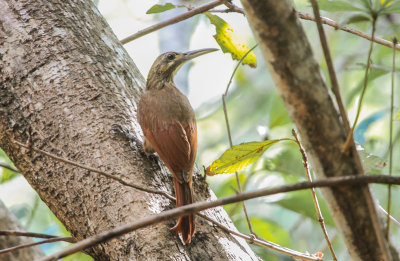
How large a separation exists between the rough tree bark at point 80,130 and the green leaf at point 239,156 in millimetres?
241

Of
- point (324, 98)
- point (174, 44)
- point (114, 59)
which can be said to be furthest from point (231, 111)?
point (324, 98)

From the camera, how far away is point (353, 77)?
20.8ft

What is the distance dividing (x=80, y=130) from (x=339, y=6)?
1.23m

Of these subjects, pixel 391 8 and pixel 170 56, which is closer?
pixel 391 8

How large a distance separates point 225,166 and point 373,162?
24.0 inches

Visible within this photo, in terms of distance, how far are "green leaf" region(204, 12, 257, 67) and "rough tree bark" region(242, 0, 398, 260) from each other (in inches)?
49.7

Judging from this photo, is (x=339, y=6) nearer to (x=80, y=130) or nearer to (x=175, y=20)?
(x=80, y=130)

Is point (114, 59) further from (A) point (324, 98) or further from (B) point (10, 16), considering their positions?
(A) point (324, 98)

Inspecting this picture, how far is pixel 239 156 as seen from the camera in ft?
6.61

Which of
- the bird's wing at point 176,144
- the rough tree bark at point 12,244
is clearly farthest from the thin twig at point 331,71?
the rough tree bark at point 12,244

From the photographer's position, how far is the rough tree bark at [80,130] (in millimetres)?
1978

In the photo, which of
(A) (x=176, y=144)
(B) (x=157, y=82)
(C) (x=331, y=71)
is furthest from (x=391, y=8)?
(B) (x=157, y=82)

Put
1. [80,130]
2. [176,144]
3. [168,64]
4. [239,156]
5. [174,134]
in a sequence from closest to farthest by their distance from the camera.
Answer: [239,156]
[80,130]
[176,144]
[174,134]
[168,64]

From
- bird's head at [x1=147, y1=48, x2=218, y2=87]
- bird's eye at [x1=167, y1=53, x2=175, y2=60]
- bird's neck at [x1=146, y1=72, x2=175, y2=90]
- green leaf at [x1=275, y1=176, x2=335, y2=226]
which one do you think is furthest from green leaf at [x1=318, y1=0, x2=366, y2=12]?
bird's eye at [x1=167, y1=53, x2=175, y2=60]
